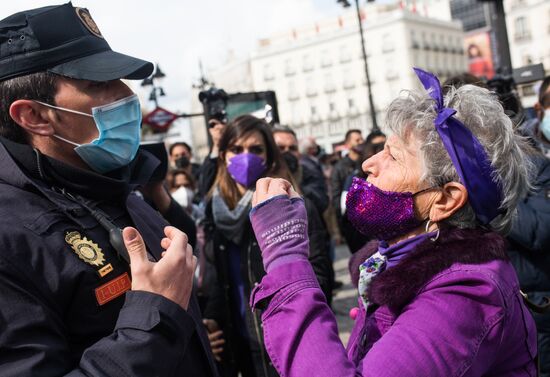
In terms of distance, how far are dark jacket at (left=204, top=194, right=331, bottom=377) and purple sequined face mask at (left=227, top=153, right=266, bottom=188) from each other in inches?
13.3

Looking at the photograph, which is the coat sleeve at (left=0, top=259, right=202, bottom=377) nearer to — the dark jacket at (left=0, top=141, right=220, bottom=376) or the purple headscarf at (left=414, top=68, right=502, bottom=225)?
the dark jacket at (left=0, top=141, right=220, bottom=376)

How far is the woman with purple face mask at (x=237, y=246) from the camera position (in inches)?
133

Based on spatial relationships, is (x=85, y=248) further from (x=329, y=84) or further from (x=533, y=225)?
(x=329, y=84)

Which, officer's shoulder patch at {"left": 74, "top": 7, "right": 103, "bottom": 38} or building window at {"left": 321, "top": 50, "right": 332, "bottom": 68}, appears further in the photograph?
building window at {"left": 321, "top": 50, "right": 332, "bottom": 68}

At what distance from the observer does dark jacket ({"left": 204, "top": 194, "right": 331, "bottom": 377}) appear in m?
3.31

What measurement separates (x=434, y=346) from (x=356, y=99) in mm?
70606

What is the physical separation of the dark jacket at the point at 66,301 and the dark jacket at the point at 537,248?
195 cm

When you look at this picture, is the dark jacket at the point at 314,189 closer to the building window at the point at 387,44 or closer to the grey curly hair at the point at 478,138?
the grey curly hair at the point at 478,138

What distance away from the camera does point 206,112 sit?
6484 millimetres

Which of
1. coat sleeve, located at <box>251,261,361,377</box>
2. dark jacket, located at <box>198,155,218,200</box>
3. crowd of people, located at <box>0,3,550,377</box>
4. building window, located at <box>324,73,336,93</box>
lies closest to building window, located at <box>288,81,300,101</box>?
building window, located at <box>324,73,336,93</box>

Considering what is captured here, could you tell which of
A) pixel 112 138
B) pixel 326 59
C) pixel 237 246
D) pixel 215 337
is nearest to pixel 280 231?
pixel 112 138

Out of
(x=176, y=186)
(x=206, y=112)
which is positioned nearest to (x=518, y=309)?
(x=206, y=112)

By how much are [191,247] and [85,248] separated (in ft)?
0.98

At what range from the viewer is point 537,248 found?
9.81ft
